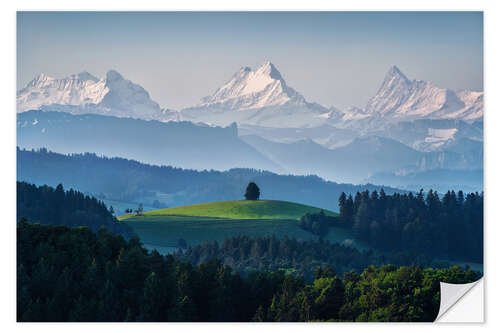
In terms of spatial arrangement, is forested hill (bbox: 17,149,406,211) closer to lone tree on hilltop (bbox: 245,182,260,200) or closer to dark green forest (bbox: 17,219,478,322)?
lone tree on hilltop (bbox: 245,182,260,200)

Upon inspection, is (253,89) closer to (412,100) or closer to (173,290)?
(412,100)

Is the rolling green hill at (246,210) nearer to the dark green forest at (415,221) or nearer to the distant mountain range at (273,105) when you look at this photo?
the dark green forest at (415,221)

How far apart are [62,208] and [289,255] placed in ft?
38.5

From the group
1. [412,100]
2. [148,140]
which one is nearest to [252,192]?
[148,140]

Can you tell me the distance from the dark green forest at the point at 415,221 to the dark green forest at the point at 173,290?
7.50 m

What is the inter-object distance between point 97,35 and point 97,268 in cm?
667

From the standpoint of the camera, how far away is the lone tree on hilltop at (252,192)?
47.5 meters

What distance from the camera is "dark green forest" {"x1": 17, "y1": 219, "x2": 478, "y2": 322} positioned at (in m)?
16.8

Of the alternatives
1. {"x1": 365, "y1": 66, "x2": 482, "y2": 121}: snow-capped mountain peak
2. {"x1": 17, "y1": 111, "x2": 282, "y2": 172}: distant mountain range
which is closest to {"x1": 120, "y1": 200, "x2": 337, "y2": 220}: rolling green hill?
{"x1": 17, "y1": 111, "x2": 282, "y2": 172}: distant mountain range

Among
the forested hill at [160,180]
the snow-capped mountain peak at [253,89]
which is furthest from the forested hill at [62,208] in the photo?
the snow-capped mountain peak at [253,89]

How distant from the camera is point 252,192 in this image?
159 feet

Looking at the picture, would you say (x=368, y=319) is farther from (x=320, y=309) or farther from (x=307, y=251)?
(x=307, y=251)

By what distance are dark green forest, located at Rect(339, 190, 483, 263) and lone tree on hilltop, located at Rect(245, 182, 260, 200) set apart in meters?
7.16
